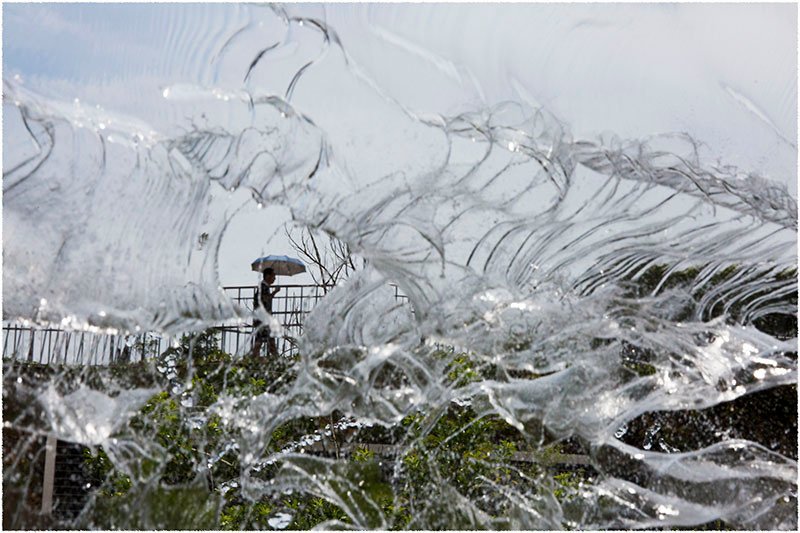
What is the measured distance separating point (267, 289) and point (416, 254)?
5.89 feet

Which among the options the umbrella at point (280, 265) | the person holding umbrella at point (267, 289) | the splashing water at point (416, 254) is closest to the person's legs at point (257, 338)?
the person holding umbrella at point (267, 289)

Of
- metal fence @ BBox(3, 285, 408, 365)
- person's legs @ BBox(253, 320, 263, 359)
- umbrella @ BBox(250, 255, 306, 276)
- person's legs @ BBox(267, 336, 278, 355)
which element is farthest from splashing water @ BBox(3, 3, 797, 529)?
umbrella @ BBox(250, 255, 306, 276)

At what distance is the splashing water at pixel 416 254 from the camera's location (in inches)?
153

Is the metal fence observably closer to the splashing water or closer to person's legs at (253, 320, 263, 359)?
person's legs at (253, 320, 263, 359)

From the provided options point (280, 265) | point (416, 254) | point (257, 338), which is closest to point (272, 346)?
point (257, 338)

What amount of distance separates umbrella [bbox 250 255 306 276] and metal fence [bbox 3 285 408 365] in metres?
0.11

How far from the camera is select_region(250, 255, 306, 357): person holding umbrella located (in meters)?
5.35

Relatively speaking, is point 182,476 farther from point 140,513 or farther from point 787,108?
point 787,108

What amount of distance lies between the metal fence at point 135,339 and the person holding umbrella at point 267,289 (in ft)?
0.14

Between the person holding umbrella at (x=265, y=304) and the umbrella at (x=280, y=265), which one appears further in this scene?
the umbrella at (x=280, y=265)

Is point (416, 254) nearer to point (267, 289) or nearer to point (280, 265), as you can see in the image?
point (267, 289)

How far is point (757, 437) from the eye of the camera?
5.18m

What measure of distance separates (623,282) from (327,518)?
207cm

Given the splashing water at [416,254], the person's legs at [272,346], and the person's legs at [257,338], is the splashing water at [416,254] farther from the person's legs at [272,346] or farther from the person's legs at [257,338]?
the person's legs at [272,346]
